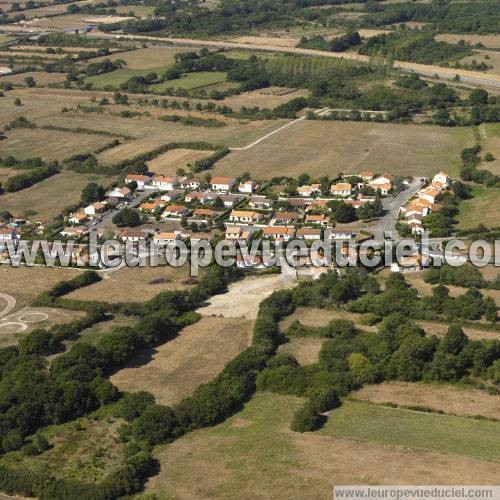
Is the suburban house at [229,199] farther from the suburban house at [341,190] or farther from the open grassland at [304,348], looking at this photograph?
the open grassland at [304,348]

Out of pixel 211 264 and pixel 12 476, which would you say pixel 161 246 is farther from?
Result: pixel 12 476

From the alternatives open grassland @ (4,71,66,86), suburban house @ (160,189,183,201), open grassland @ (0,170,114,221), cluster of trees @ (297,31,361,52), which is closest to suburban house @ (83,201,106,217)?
open grassland @ (0,170,114,221)

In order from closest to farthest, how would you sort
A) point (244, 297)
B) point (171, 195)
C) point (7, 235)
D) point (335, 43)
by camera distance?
point (244, 297) → point (7, 235) → point (171, 195) → point (335, 43)

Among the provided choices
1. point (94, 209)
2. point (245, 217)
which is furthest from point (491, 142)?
point (94, 209)

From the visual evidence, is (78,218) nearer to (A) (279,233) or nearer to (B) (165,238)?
(B) (165,238)

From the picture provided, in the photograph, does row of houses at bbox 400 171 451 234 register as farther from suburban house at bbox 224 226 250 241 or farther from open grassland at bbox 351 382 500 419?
open grassland at bbox 351 382 500 419

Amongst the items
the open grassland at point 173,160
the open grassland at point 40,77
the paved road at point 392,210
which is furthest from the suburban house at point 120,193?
the open grassland at point 40,77

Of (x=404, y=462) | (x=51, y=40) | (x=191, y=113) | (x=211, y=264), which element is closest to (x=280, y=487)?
(x=404, y=462)

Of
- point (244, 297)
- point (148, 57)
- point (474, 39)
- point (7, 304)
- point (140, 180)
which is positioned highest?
point (474, 39)
